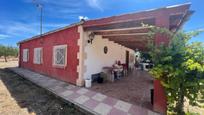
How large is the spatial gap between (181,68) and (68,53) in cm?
621

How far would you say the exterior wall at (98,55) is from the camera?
7234mm

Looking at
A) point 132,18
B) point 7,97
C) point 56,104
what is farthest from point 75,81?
point 132,18

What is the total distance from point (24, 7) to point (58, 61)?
7.17 metres

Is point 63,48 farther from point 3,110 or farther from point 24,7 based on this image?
point 24,7

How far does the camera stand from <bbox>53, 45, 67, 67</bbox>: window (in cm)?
795

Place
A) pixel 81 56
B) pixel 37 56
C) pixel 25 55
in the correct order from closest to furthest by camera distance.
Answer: pixel 81 56, pixel 37 56, pixel 25 55

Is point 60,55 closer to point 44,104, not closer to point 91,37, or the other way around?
point 91,37

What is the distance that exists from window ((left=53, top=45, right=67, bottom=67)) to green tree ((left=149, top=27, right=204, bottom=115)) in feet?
19.9

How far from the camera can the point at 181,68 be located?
8.86 ft

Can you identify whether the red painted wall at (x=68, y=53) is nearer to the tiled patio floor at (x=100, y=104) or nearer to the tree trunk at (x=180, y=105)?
the tiled patio floor at (x=100, y=104)

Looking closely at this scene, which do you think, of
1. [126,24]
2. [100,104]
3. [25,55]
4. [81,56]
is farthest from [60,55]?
[25,55]

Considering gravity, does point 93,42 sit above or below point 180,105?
above

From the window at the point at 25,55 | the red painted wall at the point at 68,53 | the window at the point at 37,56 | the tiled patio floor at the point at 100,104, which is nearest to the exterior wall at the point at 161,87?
the tiled patio floor at the point at 100,104

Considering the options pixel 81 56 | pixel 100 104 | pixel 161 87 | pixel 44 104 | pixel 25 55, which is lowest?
pixel 44 104
